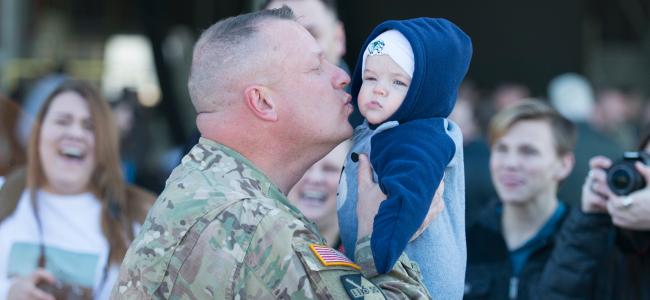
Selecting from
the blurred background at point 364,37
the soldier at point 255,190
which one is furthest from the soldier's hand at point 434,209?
the blurred background at point 364,37

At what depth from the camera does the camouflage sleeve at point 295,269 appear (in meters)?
2.43

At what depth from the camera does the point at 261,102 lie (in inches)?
107

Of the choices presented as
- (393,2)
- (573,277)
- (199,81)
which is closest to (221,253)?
(199,81)

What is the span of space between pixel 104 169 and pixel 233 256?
206 centimetres

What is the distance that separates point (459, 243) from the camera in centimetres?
284

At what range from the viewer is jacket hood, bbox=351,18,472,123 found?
2.76 metres

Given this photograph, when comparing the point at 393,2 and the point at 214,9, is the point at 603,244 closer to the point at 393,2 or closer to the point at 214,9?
the point at 393,2

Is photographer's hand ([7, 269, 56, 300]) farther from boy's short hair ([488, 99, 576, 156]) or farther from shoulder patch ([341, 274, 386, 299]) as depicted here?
boy's short hair ([488, 99, 576, 156])

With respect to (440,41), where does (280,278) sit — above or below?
below

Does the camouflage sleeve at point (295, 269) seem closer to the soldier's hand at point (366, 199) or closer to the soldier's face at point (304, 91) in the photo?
the soldier's hand at point (366, 199)

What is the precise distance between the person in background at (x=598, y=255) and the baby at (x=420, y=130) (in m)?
1.05

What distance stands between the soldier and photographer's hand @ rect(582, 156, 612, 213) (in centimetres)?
126

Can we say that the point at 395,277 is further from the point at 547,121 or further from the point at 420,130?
the point at 547,121

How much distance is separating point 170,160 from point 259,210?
18.8 feet
